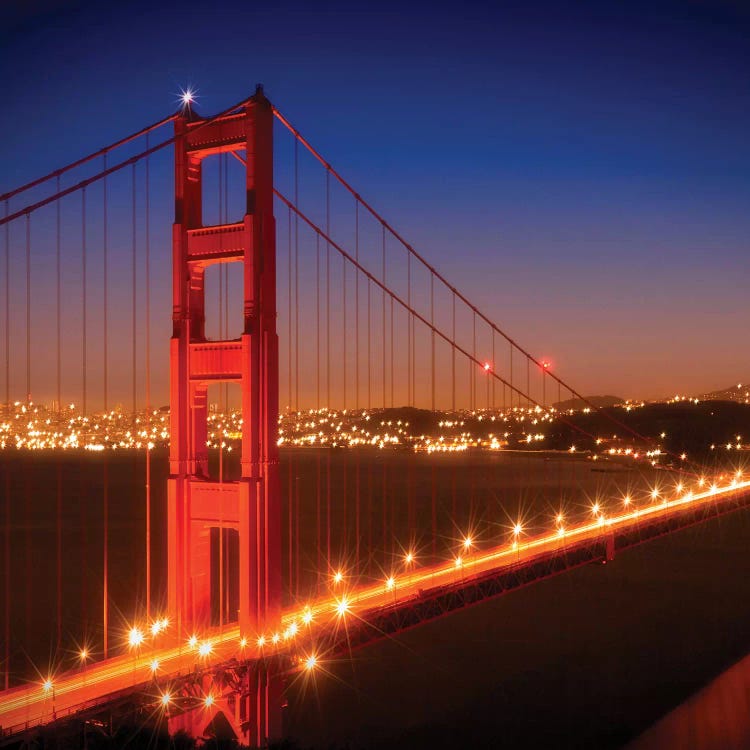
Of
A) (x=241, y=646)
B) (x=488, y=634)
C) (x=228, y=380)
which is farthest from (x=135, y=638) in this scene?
(x=488, y=634)

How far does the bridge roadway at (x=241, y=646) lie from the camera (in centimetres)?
1051

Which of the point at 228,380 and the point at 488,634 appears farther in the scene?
the point at 488,634

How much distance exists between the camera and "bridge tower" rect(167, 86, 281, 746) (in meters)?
13.6

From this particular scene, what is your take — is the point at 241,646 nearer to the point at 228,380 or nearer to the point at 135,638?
the point at 135,638

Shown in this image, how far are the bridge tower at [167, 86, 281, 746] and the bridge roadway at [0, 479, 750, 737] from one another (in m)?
0.45

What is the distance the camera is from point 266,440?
1378cm

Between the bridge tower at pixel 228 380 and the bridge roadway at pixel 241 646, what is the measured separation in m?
0.45

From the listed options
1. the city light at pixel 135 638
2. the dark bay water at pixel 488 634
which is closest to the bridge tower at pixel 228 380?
the city light at pixel 135 638

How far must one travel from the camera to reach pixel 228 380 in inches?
549

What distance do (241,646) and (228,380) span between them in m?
3.87

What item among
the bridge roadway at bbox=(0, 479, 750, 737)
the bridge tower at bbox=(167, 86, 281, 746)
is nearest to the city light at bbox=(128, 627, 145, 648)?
the bridge roadway at bbox=(0, 479, 750, 737)

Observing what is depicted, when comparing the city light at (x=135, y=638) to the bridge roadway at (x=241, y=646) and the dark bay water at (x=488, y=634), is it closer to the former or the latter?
the bridge roadway at (x=241, y=646)

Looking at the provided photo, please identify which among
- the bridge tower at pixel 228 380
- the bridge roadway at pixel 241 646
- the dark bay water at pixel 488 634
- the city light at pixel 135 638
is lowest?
the dark bay water at pixel 488 634

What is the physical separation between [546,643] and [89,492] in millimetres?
56249
